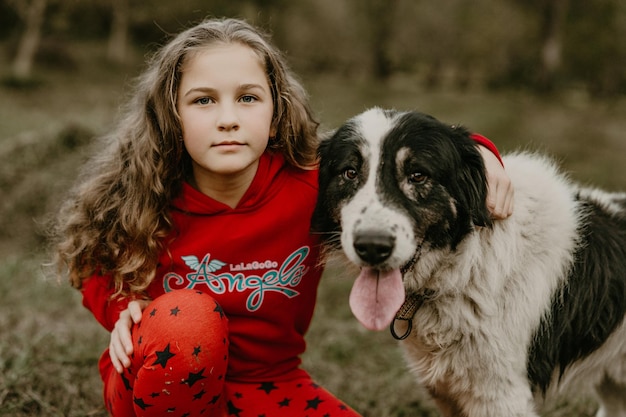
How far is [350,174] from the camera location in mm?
2436

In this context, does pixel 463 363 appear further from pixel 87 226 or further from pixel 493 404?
pixel 87 226

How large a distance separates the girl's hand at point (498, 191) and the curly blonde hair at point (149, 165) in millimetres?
781

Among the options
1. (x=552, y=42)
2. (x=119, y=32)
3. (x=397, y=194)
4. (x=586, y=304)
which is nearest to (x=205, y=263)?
(x=397, y=194)

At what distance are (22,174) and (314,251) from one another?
4994 mm

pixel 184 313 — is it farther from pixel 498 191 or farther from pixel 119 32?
pixel 119 32

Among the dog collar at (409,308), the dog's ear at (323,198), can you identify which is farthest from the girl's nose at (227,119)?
the dog collar at (409,308)

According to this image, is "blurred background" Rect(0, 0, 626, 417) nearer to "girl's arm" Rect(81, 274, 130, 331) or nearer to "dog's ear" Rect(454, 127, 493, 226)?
"girl's arm" Rect(81, 274, 130, 331)

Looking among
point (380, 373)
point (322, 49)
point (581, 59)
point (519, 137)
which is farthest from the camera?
point (322, 49)

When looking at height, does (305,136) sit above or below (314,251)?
above

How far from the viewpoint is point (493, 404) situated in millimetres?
2342

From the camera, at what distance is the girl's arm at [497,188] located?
239cm

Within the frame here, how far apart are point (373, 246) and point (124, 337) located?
100 cm

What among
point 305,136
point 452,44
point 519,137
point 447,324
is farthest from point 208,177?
point 452,44

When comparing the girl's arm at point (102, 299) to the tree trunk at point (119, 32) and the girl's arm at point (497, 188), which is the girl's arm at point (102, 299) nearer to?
the girl's arm at point (497, 188)
